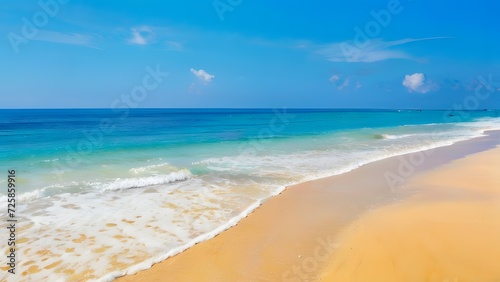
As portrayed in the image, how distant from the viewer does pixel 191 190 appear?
383 inches

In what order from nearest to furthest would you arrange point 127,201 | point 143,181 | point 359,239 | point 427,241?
1. point 427,241
2. point 359,239
3. point 127,201
4. point 143,181

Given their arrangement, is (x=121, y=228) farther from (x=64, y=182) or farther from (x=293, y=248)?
(x=64, y=182)

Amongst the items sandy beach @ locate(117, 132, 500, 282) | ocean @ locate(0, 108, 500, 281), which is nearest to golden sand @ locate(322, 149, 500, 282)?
sandy beach @ locate(117, 132, 500, 282)

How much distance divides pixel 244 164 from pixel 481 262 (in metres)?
10.2

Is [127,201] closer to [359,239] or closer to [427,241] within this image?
[359,239]

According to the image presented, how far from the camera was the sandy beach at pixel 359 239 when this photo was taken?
4691 mm

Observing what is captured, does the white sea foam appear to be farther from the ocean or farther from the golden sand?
the golden sand

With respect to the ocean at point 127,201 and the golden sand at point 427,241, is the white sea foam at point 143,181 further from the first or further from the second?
the golden sand at point 427,241

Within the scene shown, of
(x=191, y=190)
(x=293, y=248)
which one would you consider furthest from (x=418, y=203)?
(x=191, y=190)

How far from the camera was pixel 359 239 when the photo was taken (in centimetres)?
580

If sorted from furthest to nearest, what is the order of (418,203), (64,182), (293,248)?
1. (64,182)
2. (418,203)
3. (293,248)

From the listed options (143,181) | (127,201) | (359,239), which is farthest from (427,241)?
(143,181)

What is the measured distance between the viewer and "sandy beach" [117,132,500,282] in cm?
469

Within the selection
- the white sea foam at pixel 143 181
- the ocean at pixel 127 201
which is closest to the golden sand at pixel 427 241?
the ocean at pixel 127 201
